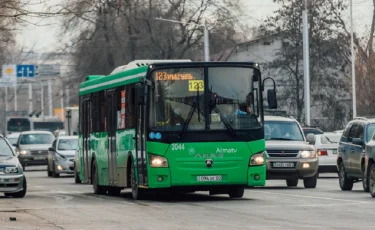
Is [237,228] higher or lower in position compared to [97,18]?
lower

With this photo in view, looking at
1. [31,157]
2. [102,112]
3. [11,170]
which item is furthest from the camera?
[31,157]

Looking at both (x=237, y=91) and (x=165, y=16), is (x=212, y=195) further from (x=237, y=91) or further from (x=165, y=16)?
(x=165, y=16)

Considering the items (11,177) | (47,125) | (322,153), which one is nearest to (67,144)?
(322,153)

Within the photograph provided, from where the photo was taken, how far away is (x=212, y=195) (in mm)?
27438

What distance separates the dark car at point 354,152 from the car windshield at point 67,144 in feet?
58.7

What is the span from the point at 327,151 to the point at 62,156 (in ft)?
34.0

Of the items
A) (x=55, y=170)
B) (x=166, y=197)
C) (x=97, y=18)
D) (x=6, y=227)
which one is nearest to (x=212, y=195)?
(x=166, y=197)

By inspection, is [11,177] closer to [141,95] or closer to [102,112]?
[102,112]

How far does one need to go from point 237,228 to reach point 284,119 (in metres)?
15.7

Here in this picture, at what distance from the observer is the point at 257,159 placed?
24.0m

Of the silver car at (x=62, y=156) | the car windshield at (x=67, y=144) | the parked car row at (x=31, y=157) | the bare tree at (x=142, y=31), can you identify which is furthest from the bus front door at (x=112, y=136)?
the bare tree at (x=142, y=31)

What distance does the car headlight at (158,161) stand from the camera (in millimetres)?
23609

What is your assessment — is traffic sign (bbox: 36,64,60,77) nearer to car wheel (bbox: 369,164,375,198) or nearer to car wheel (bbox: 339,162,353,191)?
car wheel (bbox: 339,162,353,191)

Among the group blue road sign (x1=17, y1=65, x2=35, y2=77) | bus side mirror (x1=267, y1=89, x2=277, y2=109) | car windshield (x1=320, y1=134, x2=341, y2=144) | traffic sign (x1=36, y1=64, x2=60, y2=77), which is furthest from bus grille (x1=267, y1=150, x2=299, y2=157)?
traffic sign (x1=36, y1=64, x2=60, y2=77)
